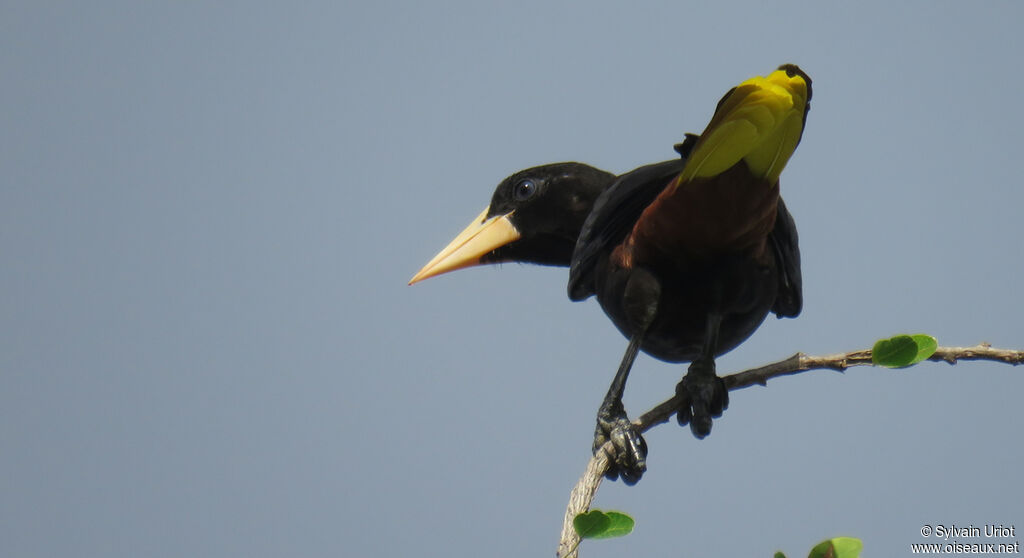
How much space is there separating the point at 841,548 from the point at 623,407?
1.10 meters

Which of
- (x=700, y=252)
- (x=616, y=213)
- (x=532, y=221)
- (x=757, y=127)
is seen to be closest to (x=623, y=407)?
(x=700, y=252)

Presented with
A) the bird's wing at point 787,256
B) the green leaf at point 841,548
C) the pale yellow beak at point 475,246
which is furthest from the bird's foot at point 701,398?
the pale yellow beak at point 475,246

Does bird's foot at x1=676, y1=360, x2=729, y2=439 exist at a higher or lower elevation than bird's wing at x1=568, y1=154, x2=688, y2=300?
lower

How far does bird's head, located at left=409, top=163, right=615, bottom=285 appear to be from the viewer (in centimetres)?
428

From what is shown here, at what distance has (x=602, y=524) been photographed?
6.87ft

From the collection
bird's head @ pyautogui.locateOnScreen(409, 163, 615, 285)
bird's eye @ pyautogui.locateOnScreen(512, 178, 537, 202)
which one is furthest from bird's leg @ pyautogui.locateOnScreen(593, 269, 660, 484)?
bird's eye @ pyautogui.locateOnScreen(512, 178, 537, 202)

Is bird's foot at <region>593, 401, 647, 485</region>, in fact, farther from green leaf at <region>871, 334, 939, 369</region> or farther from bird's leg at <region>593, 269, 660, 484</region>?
green leaf at <region>871, 334, 939, 369</region>

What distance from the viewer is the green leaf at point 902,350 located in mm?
2635

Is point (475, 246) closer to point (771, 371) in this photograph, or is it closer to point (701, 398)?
point (701, 398)

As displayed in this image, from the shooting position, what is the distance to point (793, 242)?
3617 mm

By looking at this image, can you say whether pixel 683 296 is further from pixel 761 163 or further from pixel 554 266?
pixel 554 266

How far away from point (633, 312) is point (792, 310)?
821mm

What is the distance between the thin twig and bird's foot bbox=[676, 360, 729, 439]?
94 mm

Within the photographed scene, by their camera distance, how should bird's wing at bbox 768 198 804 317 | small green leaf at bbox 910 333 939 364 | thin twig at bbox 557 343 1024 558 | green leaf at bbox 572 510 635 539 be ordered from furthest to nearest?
1. bird's wing at bbox 768 198 804 317
2. small green leaf at bbox 910 333 939 364
3. thin twig at bbox 557 343 1024 558
4. green leaf at bbox 572 510 635 539
